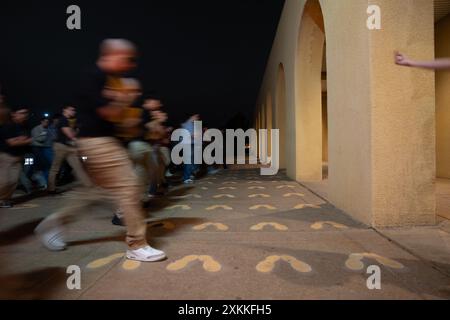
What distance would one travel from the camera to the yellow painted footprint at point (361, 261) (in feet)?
8.99

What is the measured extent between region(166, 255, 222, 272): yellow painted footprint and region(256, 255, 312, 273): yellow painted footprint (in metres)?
0.35

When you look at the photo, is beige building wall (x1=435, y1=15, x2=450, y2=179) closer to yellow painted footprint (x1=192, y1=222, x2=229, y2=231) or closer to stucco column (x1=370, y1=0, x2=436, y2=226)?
stucco column (x1=370, y1=0, x2=436, y2=226)

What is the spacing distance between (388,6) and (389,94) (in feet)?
3.29

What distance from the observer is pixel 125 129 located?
304 cm

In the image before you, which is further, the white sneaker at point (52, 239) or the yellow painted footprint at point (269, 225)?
the yellow painted footprint at point (269, 225)

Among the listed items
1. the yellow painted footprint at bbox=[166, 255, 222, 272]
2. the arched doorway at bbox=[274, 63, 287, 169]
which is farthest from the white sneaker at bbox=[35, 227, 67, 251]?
the arched doorway at bbox=[274, 63, 287, 169]

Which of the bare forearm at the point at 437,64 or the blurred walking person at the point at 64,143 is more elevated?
the bare forearm at the point at 437,64

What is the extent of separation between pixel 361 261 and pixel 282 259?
65cm

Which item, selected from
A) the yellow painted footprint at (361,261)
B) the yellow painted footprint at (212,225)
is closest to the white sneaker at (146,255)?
the yellow painted footprint at (212,225)

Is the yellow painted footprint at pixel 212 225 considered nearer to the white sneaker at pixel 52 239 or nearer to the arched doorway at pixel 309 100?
the white sneaker at pixel 52 239

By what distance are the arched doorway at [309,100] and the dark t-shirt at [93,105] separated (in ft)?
19.7

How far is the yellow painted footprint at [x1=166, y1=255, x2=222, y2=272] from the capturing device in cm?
275

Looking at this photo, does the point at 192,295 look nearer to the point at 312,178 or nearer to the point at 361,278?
the point at 361,278

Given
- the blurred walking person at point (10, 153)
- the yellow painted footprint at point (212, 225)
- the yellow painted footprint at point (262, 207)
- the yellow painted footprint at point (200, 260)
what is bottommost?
the yellow painted footprint at point (200, 260)
